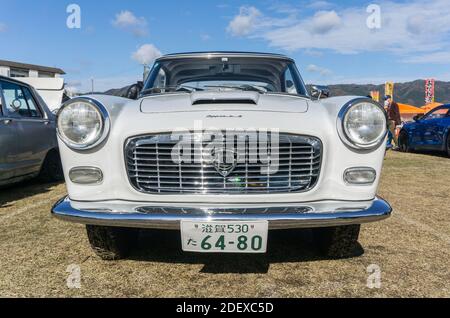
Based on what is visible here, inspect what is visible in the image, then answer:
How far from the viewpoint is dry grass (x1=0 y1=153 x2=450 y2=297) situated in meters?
2.35

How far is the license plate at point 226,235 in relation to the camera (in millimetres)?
2193

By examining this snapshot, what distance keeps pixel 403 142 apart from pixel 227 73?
29.9 ft

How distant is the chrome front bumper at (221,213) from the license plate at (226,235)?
0.10 feet

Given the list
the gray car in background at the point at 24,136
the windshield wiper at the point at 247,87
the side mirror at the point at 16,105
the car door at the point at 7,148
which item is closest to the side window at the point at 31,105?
the gray car in background at the point at 24,136

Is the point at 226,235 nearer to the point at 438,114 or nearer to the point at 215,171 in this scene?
the point at 215,171

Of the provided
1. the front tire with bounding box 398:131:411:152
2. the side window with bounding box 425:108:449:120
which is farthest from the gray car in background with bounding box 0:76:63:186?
the front tire with bounding box 398:131:411:152

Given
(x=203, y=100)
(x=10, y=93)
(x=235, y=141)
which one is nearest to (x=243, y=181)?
(x=235, y=141)

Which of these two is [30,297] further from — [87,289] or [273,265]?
[273,265]

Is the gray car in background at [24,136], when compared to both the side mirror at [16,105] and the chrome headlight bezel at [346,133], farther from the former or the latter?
the chrome headlight bezel at [346,133]

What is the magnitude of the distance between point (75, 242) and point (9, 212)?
1.36 m

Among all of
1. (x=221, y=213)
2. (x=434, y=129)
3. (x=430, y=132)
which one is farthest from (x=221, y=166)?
(x=430, y=132)

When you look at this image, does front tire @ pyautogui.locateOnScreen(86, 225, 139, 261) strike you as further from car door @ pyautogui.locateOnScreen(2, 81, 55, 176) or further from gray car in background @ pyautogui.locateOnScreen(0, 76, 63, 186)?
car door @ pyautogui.locateOnScreen(2, 81, 55, 176)

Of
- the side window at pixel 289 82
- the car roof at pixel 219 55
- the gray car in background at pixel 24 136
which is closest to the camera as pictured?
the side window at pixel 289 82

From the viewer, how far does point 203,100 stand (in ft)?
8.80
